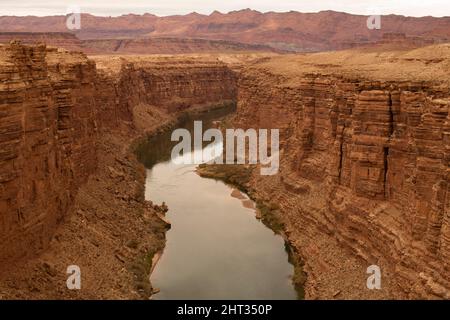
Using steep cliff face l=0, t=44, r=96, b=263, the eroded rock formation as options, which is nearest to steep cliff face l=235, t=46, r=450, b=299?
the eroded rock formation

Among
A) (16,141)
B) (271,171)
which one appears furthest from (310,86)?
(16,141)

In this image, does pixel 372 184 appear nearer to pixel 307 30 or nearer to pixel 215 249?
pixel 215 249

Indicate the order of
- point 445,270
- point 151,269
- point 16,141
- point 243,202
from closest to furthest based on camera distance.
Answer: point 445,270 < point 16,141 < point 151,269 < point 243,202

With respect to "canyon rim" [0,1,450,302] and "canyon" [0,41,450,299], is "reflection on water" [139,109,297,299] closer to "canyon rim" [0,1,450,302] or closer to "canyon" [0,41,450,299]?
"canyon rim" [0,1,450,302]

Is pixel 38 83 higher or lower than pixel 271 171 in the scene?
higher

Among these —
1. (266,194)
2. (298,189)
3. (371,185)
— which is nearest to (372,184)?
(371,185)
